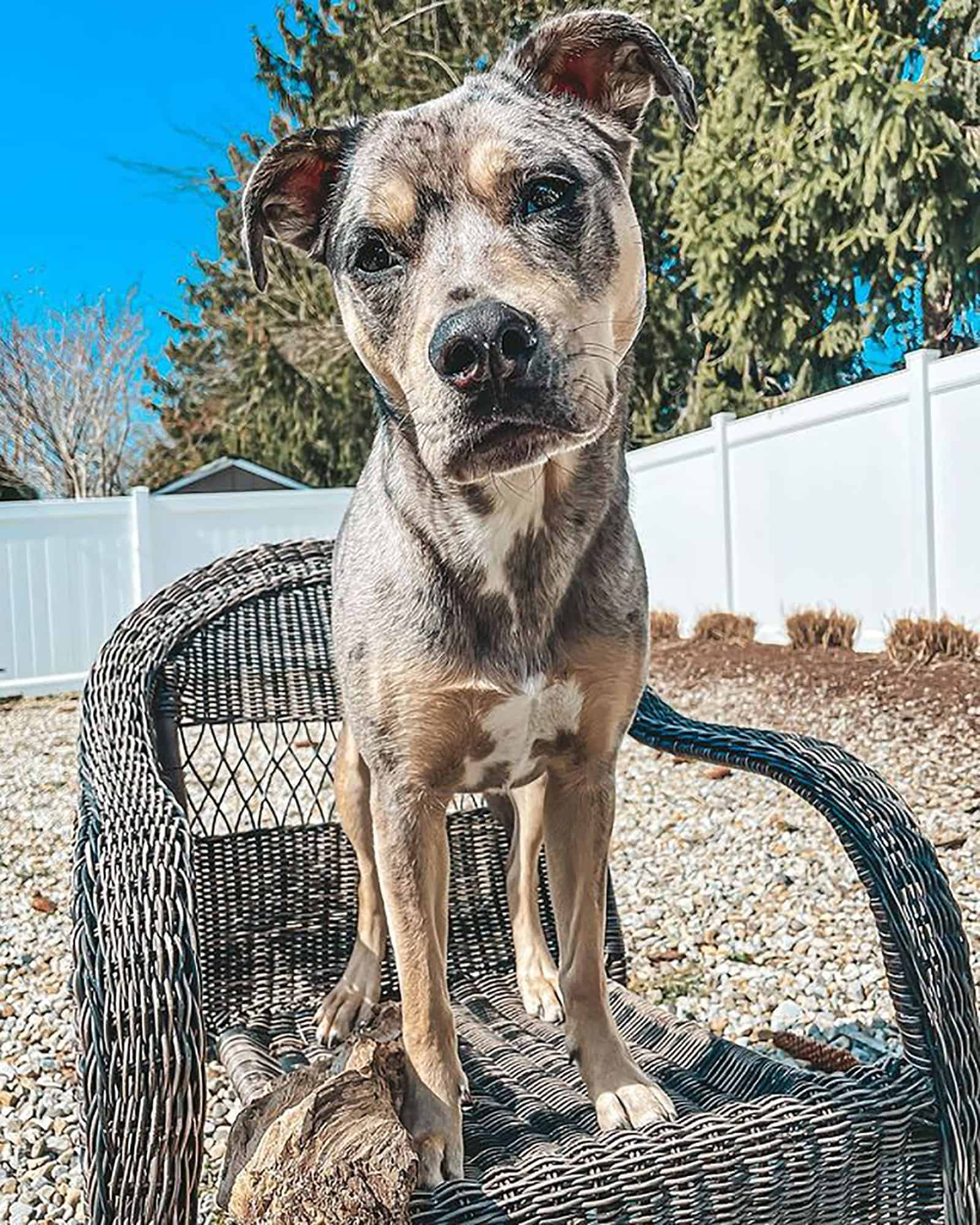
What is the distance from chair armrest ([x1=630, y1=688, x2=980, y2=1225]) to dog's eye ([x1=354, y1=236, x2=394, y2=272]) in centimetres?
119

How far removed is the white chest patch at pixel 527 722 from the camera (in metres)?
2.03

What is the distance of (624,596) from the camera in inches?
84.3

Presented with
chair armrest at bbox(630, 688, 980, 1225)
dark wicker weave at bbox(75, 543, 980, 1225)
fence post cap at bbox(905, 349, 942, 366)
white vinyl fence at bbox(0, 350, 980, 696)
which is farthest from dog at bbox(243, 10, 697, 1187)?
Result: fence post cap at bbox(905, 349, 942, 366)

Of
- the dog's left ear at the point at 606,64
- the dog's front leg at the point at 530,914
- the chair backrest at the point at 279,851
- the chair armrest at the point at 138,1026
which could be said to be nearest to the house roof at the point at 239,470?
the chair backrest at the point at 279,851

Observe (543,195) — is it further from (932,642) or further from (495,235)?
(932,642)

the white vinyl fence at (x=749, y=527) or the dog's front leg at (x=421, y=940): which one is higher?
the white vinyl fence at (x=749, y=527)

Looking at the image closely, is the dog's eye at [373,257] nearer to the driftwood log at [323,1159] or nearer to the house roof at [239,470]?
the driftwood log at [323,1159]

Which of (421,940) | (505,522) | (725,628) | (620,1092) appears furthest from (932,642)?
(421,940)

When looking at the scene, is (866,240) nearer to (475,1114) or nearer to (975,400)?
(975,400)

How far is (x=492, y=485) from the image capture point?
6.83 ft

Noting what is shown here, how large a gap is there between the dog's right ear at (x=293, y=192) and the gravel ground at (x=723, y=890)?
1931mm

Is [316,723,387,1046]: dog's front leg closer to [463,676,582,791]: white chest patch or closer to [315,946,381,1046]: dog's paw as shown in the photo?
[315,946,381,1046]: dog's paw

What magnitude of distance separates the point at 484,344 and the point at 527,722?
70 centimetres

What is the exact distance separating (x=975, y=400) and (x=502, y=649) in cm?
738
